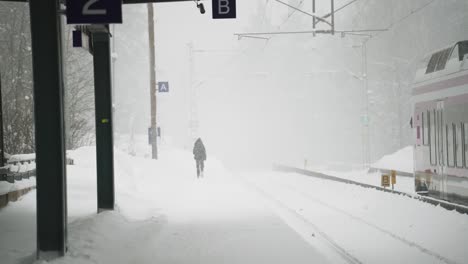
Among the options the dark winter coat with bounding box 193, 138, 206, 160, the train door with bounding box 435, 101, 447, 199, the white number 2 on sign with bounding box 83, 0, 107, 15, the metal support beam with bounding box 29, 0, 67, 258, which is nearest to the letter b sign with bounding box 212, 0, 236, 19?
the white number 2 on sign with bounding box 83, 0, 107, 15

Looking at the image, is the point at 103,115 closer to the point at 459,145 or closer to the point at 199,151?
the point at 459,145

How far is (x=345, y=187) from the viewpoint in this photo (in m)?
21.8

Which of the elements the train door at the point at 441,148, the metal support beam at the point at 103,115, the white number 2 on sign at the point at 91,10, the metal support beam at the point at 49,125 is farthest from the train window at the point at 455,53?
the metal support beam at the point at 49,125

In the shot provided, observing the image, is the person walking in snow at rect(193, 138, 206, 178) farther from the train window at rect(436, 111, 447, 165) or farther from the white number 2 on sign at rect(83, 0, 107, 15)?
the white number 2 on sign at rect(83, 0, 107, 15)

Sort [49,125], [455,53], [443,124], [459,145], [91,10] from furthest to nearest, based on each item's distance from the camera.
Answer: [443,124], [455,53], [459,145], [91,10], [49,125]

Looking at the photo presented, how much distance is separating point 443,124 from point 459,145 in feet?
4.12

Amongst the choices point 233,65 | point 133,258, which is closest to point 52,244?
point 133,258

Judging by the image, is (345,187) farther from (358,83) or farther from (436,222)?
(358,83)

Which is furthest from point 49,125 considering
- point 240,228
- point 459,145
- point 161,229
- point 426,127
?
point 426,127

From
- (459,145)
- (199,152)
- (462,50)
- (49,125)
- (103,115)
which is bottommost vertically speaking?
(199,152)

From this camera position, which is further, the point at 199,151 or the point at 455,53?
the point at 199,151

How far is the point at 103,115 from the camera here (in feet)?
41.4

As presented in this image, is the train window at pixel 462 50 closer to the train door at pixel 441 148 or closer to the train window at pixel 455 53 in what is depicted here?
the train window at pixel 455 53

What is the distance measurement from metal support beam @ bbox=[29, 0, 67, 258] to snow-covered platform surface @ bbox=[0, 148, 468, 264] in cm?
54
